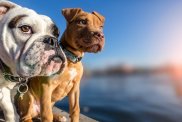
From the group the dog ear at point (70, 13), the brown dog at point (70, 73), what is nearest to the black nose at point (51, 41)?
the brown dog at point (70, 73)

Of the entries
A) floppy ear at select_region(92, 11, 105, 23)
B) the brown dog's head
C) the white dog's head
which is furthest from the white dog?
floppy ear at select_region(92, 11, 105, 23)

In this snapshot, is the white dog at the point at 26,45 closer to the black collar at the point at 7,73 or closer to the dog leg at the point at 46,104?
the black collar at the point at 7,73

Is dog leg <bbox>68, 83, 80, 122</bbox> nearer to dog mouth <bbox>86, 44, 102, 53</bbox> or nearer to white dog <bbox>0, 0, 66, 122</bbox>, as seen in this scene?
dog mouth <bbox>86, 44, 102, 53</bbox>

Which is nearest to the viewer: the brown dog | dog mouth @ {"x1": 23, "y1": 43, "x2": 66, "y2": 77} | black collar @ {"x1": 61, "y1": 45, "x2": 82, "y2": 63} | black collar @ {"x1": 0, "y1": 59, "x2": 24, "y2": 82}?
Result: dog mouth @ {"x1": 23, "y1": 43, "x2": 66, "y2": 77}

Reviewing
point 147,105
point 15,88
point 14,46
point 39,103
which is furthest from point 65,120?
point 147,105

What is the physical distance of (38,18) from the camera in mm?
4141

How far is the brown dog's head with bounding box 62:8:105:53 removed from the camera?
172 inches

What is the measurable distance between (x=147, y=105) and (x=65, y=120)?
9107 mm

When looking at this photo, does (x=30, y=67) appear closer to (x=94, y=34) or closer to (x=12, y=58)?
(x=12, y=58)

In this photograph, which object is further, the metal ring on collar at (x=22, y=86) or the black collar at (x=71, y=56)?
the metal ring on collar at (x=22, y=86)

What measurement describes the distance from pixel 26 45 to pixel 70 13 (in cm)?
89

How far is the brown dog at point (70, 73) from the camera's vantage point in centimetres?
441

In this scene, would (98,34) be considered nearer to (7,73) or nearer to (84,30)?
(84,30)

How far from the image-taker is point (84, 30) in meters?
4.46
